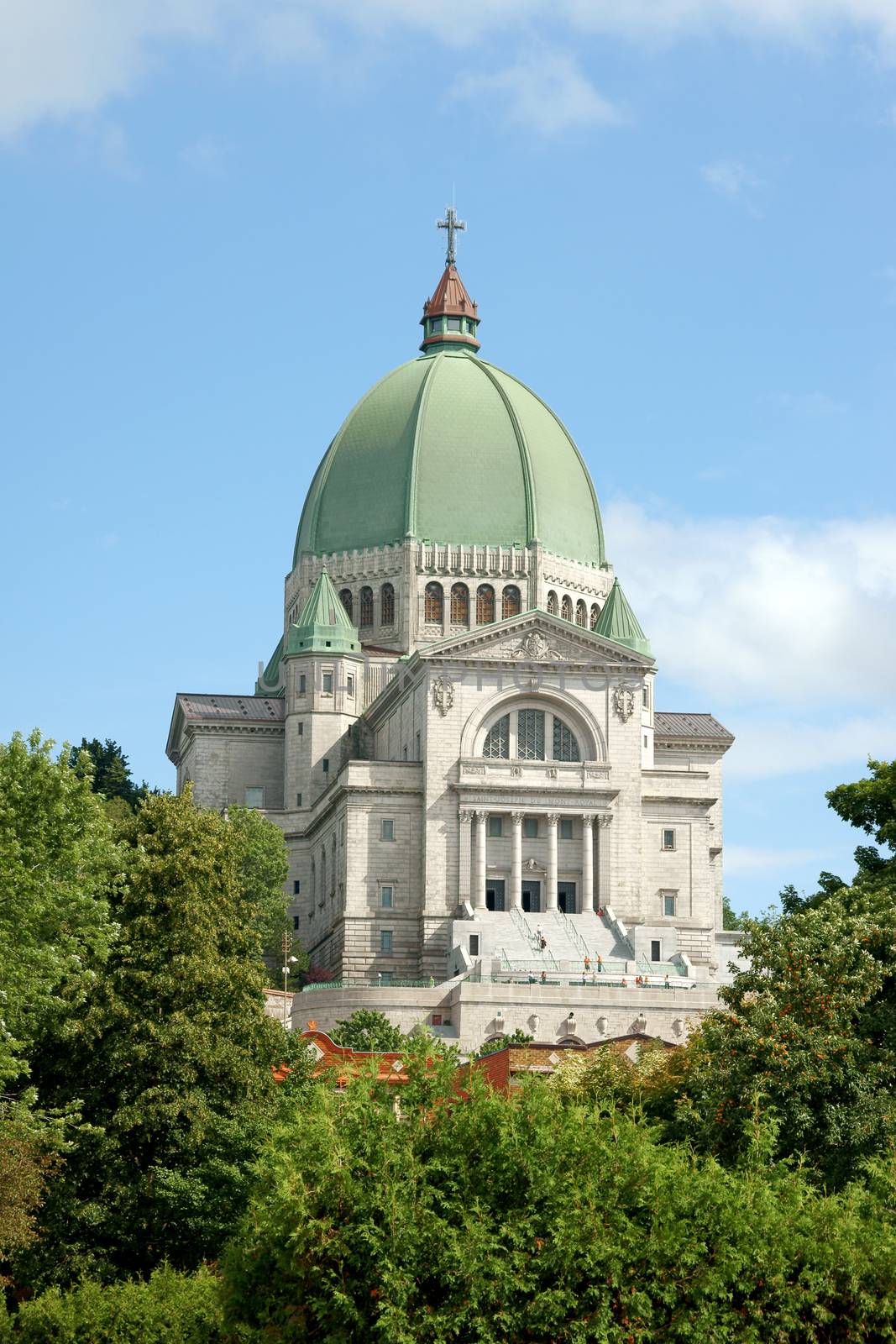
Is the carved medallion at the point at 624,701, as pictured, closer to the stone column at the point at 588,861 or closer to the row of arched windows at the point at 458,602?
the stone column at the point at 588,861

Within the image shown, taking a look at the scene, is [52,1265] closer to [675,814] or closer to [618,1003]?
[618,1003]

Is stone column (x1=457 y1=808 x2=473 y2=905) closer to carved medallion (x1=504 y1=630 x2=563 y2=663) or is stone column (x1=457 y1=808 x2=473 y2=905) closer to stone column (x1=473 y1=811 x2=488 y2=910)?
stone column (x1=473 y1=811 x2=488 y2=910)

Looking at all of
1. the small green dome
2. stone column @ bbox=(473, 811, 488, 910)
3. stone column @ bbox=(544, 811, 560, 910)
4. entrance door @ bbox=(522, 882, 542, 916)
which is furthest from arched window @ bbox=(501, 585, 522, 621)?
entrance door @ bbox=(522, 882, 542, 916)

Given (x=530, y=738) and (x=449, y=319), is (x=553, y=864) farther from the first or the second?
(x=449, y=319)

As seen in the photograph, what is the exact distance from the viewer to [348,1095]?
137 feet

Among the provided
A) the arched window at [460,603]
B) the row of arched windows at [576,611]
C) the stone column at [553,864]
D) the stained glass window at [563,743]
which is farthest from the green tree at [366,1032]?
the row of arched windows at [576,611]

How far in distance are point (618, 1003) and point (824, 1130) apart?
1544 inches

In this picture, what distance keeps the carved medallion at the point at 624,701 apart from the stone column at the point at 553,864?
6.00 metres

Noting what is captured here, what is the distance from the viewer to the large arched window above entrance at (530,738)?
113375 mm

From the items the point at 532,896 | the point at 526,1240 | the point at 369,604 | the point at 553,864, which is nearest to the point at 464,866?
the point at 532,896

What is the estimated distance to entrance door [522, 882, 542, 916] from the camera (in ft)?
368

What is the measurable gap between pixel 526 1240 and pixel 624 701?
75.5 metres

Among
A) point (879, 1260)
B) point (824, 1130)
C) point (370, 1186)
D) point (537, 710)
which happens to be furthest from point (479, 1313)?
point (537, 710)

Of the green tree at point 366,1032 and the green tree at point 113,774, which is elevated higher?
the green tree at point 113,774
